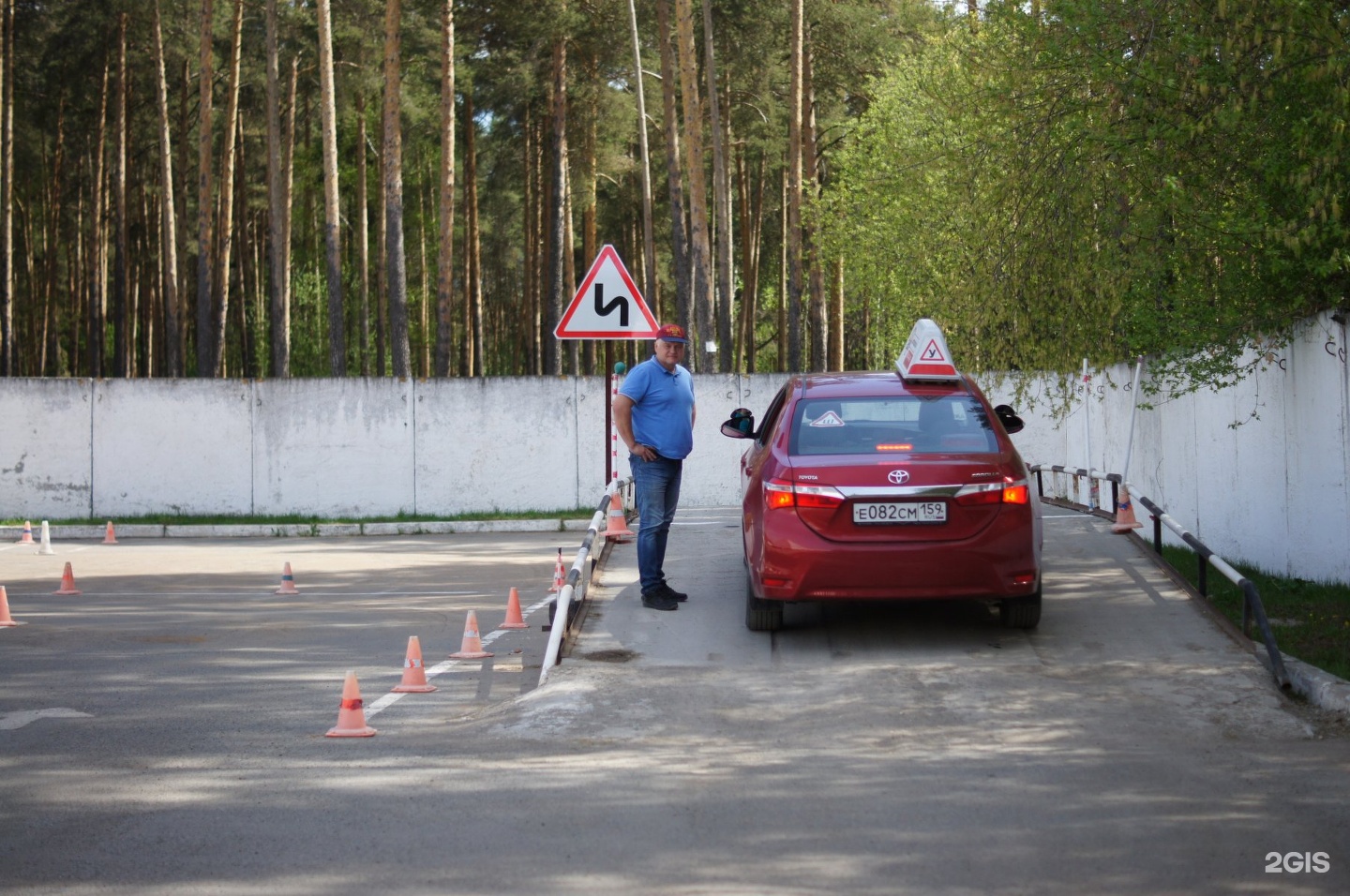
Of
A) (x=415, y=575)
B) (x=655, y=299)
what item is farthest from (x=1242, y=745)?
(x=655, y=299)

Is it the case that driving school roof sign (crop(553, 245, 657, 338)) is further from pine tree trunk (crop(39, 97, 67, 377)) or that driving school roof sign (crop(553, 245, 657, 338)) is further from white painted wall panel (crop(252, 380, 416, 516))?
pine tree trunk (crop(39, 97, 67, 377))

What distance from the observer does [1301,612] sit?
10336mm

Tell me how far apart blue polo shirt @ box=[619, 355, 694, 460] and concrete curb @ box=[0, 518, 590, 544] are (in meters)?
13.6

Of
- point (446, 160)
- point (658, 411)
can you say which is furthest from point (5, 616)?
point (446, 160)

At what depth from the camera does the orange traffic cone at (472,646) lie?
10492mm

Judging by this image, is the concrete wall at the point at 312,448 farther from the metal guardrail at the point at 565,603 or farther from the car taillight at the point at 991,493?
the car taillight at the point at 991,493

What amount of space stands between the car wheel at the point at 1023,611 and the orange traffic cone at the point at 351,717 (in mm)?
4086

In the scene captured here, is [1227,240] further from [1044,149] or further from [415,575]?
[415,575]

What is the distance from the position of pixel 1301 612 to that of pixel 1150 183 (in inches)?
125

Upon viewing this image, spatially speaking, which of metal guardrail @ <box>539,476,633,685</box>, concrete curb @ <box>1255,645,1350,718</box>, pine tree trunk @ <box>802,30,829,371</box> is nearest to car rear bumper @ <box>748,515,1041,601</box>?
metal guardrail @ <box>539,476,633,685</box>

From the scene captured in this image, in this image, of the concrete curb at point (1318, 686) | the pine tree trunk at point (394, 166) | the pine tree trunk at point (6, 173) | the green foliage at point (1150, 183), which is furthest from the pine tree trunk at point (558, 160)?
the concrete curb at point (1318, 686)

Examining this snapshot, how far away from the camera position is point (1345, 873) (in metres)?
5.11

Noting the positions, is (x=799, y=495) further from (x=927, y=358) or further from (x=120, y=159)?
(x=120, y=159)

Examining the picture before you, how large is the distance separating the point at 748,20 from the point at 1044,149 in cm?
2677
